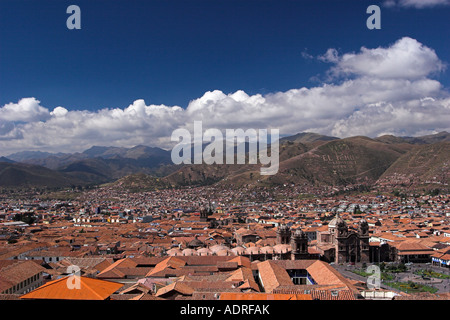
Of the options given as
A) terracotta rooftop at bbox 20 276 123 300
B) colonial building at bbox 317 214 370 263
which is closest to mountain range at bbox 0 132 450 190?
colonial building at bbox 317 214 370 263

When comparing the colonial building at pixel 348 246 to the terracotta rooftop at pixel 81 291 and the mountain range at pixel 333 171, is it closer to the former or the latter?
the terracotta rooftop at pixel 81 291

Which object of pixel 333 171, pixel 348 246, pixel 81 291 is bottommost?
pixel 348 246

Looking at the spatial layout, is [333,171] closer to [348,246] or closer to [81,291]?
[348,246]

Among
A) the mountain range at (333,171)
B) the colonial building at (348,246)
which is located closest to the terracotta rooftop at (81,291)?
the colonial building at (348,246)

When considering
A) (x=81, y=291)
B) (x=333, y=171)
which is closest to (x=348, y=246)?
(x=81, y=291)

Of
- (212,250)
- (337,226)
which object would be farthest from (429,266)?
(212,250)

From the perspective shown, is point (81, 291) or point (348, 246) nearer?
point (81, 291)

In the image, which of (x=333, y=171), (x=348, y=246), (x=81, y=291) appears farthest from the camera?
(x=333, y=171)

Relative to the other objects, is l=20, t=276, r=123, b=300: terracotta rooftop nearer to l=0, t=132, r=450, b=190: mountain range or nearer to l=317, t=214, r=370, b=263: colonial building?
l=317, t=214, r=370, b=263: colonial building

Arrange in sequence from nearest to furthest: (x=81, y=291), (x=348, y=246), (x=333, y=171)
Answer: (x=81, y=291) < (x=348, y=246) < (x=333, y=171)

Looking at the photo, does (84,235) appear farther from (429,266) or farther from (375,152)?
(375,152)

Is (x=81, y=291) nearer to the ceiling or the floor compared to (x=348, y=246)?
nearer to the ceiling
